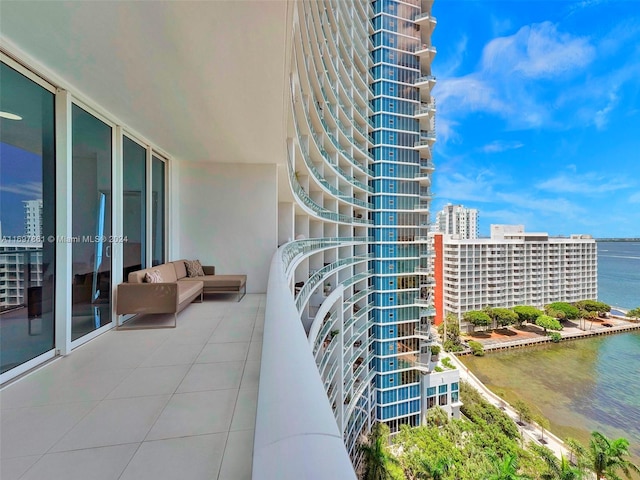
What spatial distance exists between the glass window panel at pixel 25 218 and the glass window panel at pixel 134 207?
1.66m

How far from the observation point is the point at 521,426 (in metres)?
18.4

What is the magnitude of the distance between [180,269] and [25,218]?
11.8 ft

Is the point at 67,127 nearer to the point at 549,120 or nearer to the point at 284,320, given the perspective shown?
the point at 284,320

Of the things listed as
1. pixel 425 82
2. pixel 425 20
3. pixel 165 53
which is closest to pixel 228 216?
pixel 165 53

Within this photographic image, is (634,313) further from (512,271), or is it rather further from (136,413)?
(136,413)

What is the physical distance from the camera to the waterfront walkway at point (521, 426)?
16453 millimetres

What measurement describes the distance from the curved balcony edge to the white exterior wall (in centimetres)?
4140

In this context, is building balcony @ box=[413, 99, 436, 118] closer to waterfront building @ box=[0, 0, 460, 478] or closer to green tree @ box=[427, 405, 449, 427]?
waterfront building @ box=[0, 0, 460, 478]

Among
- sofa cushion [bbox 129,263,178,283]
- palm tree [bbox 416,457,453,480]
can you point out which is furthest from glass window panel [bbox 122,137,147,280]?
palm tree [bbox 416,457,453,480]

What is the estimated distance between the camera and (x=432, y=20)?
19.4 m

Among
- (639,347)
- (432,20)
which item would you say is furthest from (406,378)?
(639,347)

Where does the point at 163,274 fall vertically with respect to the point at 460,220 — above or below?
below

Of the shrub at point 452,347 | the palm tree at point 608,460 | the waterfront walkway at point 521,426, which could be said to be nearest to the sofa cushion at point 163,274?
the palm tree at point 608,460

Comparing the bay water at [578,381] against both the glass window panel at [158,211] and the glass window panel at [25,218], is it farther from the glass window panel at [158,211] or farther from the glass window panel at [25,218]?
the glass window panel at [25,218]
